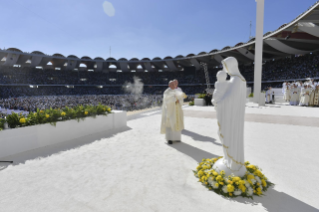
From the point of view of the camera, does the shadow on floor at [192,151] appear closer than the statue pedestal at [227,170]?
No

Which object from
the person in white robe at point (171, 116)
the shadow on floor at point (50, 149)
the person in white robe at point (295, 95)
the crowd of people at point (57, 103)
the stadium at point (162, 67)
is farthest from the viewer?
the stadium at point (162, 67)

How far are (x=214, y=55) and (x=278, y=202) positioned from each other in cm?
3552

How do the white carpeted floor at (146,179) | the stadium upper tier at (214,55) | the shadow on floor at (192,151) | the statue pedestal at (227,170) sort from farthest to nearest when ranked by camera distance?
the stadium upper tier at (214,55) < the shadow on floor at (192,151) < the statue pedestal at (227,170) < the white carpeted floor at (146,179)

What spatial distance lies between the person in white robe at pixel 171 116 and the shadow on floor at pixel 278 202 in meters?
2.84

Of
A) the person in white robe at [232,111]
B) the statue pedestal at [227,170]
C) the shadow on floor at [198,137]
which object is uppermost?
the person in white robe at [232,111]

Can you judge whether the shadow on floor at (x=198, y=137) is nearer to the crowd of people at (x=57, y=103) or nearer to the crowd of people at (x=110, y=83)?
the crowd of people at (x=57, y=103)

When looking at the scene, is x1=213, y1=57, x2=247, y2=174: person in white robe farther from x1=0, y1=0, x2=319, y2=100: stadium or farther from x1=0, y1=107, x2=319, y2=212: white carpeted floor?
x1=0, y1=0, x2=319, y2=100: stadium

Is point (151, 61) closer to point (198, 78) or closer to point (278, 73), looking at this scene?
point (198, 78)

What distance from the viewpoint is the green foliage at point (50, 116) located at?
15.1 feet

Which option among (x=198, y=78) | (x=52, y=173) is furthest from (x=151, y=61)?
(x=52, y=173)

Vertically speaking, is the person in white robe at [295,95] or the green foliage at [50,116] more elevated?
the person in white robe at [295,95]

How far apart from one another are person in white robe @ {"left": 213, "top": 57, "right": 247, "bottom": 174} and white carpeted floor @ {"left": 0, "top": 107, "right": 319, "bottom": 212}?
0.73m

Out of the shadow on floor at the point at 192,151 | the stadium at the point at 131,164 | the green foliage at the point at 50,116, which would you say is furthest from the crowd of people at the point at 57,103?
the shadow on floor at the point at 192,151

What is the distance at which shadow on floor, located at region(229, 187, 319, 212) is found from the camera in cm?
232
